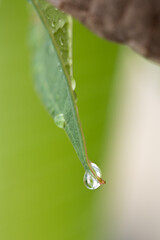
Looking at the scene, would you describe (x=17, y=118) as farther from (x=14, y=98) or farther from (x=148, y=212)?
(x=148, y=212)

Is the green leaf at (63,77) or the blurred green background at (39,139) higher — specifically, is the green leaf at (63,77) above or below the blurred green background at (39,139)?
above

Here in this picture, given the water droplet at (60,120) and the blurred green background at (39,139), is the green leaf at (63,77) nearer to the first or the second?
the water droplet at (60,120)

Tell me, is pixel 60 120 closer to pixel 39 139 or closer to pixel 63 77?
pixel 63 77

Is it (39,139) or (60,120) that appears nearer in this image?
(60,120)

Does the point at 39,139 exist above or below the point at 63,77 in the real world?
below

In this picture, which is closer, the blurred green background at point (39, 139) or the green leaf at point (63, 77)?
the green leaf at point (63, 77)

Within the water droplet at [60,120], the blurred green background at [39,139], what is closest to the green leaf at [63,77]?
the water droplet at [60,120]

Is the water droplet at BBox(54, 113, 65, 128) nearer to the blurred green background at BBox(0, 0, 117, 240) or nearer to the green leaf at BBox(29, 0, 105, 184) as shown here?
the green leaf at BBox(29, 0, 105, 184)

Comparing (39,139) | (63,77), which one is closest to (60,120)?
(63,77)

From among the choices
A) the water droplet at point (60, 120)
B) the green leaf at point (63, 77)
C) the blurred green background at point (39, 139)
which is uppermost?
the green leaf at point (63, 77)
